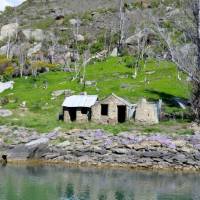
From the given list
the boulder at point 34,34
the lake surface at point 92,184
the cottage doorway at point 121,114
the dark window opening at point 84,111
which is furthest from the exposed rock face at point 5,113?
the boulder at point 34,34

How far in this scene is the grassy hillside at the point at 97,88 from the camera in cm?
8038

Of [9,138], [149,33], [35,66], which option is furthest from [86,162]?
[149,33]

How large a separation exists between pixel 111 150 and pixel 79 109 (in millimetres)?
15626

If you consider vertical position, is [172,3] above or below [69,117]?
above

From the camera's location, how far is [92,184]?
54.6 metres

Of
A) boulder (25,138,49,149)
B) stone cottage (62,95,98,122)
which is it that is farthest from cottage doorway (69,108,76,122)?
boulder (25,138,49,149)

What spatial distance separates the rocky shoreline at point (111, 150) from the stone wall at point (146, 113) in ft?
22.4

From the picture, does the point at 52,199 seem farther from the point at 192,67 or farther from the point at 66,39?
the point at 66,39

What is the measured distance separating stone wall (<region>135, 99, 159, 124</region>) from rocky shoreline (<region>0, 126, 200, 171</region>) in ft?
22.4

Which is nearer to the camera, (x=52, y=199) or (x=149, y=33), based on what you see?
(x=52, y=199)

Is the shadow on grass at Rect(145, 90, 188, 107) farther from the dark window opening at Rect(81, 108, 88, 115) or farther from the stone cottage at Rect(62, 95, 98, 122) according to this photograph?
the dark window opening at Rect(81, 108, 88, 115)

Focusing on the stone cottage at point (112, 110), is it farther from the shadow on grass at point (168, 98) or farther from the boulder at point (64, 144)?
the shadow on grass at point (168, 98)

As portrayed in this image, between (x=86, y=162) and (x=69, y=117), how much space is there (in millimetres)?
16359

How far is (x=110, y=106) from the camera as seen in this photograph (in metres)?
77.0
